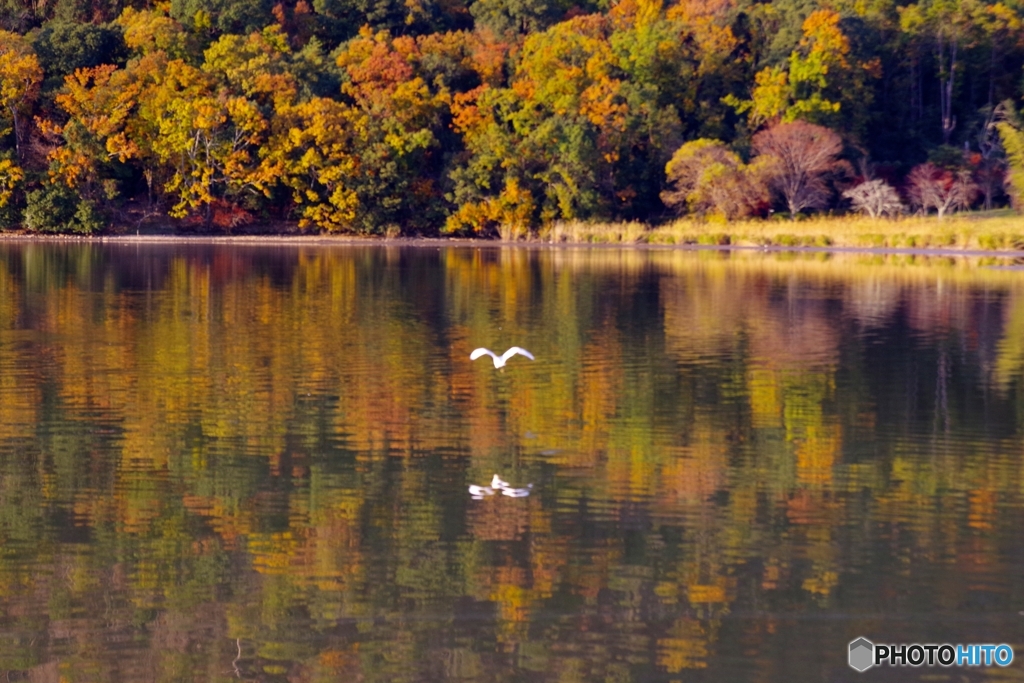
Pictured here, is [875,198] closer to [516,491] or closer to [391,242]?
[391,242]

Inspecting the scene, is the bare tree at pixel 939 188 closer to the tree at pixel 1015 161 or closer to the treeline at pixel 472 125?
the treeline at pixel 472 125

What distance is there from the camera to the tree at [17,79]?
5809 centimetres

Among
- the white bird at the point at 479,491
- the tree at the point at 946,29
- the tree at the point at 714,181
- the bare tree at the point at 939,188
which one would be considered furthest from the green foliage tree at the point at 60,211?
the white bird at the point at 479,491

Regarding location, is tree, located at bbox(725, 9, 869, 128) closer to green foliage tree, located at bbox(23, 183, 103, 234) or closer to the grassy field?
the grassy field

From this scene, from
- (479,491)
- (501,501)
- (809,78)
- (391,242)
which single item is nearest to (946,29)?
(809,78)

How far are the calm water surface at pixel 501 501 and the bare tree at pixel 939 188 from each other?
37.2 m

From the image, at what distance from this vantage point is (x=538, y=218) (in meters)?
58.5

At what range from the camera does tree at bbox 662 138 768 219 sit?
5428 centimetres

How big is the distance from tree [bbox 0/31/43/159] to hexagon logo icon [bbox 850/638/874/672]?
186 feet

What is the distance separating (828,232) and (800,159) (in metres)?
6.84

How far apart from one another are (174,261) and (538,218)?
70.7 feet

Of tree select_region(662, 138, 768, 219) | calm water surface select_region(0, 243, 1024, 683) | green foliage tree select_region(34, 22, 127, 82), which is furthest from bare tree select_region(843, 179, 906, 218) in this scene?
calm water surface select_region(0, 243, 1024, 683)

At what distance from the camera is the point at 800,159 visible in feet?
183

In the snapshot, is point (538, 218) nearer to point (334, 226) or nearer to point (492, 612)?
point (334, 226)
